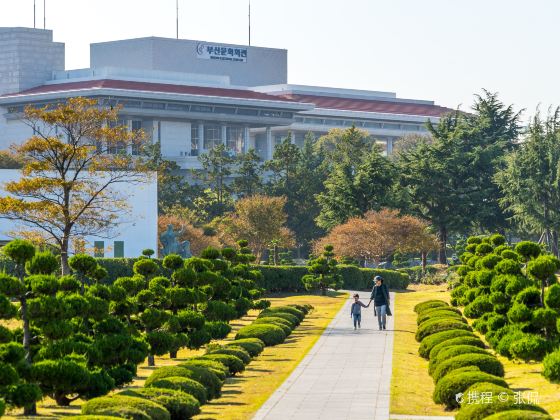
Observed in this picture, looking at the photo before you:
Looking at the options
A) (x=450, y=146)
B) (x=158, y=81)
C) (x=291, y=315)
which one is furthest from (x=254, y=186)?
(x=291, y=315)

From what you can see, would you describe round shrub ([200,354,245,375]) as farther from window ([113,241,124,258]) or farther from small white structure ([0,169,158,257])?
window ([113,241,124,258])

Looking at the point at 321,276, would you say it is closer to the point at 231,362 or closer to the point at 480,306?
the point at 480,306

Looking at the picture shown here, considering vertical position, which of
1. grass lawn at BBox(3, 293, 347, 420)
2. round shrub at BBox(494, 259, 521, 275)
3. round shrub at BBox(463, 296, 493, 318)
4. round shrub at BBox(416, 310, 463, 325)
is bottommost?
Answer: grass lawn at BBox(3, 293, 347, 420)

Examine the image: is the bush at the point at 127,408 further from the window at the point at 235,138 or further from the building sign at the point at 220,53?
the building sign at the point at 220,53

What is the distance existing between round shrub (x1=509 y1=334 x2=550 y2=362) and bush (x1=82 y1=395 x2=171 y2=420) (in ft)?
39.0

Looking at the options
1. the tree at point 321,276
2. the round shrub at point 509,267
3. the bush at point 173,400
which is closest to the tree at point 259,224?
the tree at point 321,276

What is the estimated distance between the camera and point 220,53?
189 meters

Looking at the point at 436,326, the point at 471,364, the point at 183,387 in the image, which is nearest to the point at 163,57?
the point at 436,326

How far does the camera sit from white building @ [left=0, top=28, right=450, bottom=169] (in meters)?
150

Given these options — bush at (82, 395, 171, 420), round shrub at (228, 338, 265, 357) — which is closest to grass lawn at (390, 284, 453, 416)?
round shrub at (228, 338, 265, 357)

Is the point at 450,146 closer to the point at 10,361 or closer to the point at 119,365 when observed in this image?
the point at 119,365

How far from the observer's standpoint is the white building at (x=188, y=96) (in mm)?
150125

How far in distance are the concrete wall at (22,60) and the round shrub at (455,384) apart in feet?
470

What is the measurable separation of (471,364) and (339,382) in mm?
3597
